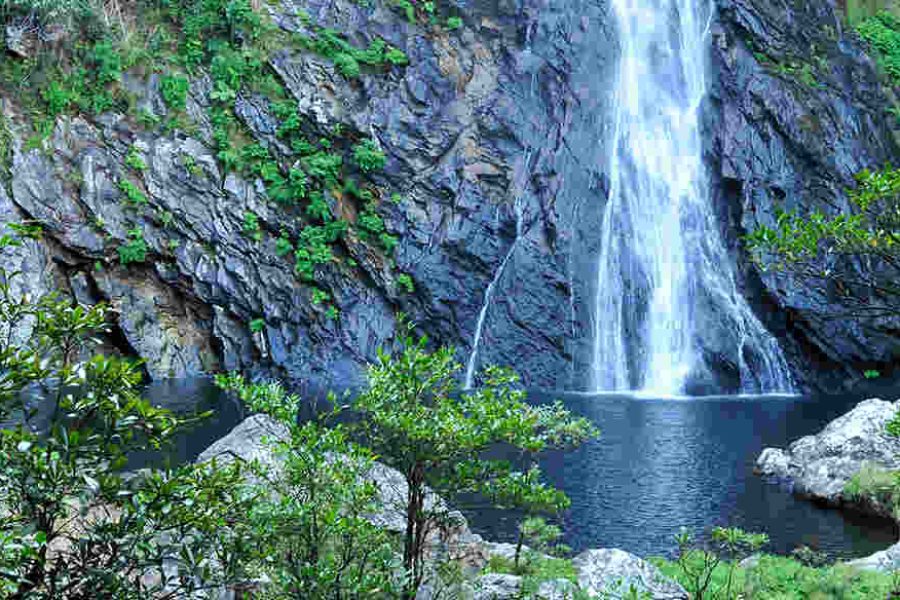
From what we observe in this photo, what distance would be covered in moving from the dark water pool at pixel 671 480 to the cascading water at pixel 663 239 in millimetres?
4086

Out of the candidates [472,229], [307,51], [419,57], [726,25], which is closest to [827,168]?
[726,25]

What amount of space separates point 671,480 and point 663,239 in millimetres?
14720

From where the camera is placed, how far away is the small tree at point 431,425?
5.48m

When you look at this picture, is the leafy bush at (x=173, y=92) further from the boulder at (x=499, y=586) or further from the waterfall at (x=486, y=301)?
the boulder at (x=499, y=586)

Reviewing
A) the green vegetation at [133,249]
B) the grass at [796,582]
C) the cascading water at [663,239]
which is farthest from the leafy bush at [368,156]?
the grass at [796,582]

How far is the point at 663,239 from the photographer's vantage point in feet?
91.0

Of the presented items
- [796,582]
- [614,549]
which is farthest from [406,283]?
[796,582]

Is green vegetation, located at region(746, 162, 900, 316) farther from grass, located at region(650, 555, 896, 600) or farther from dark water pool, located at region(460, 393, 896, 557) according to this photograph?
dark water pool, located at region(460, 393, 896, 557)

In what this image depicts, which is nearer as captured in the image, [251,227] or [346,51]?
[251,227]

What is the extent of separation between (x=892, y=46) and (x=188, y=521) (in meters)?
37.5

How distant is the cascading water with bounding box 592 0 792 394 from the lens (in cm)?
2620

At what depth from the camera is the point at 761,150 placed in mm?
27766

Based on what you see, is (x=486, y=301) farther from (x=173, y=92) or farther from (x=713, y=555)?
(x=713, y=555)

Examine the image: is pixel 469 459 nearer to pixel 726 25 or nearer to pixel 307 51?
pixel 307 51
